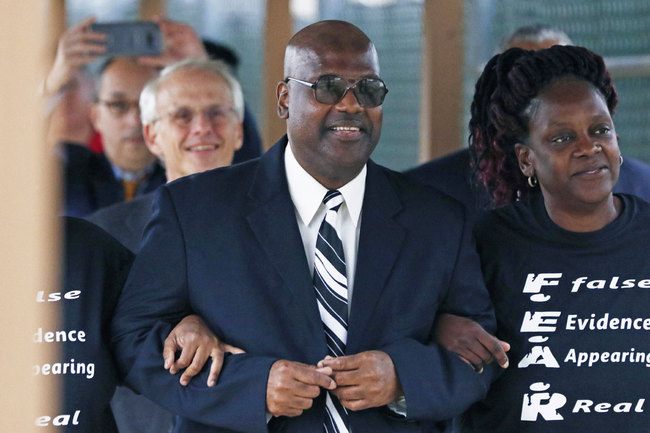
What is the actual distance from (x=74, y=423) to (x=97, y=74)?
8.47ft

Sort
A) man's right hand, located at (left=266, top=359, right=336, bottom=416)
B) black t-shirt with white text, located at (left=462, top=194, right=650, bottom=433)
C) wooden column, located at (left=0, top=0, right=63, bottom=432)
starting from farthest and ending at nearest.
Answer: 1. black t-shirt with white text, located at (left=462, top=194, right=650, bottom=433)
2. man's right hand, located at (left=266, top=359, right=336, bottom=416)
3. wooden column, located at (left=0, top=0, right=63, bottom=432)

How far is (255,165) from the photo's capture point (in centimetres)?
265

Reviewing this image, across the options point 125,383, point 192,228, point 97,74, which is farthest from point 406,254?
point 97,74

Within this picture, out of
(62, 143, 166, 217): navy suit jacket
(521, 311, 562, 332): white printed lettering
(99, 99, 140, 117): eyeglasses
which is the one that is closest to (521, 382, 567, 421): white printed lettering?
(521, 311, 562, 332): white printed lettering

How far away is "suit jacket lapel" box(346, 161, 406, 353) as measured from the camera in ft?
8.03

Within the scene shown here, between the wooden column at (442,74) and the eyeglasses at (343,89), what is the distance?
2.15 m

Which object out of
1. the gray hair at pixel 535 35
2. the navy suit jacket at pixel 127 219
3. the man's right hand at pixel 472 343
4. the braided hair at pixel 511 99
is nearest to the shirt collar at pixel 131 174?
the navy suit jacket at pixel 127 219

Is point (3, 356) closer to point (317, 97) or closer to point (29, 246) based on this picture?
point (29, 246)

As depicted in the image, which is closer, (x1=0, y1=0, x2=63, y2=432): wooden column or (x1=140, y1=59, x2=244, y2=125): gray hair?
(x1=0, y1=0, x2=63, y2=432): wooden column

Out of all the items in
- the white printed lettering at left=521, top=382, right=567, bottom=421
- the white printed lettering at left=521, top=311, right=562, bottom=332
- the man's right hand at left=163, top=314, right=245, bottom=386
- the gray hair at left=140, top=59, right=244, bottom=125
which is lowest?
the white printed lettering at left=521, top=382, right=567, bottom=421

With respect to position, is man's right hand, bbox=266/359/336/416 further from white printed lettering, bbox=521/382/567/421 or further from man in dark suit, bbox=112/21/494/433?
white printed lettering, bbox=521/382/567/421

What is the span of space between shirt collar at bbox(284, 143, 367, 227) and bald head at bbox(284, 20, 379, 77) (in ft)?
0.84

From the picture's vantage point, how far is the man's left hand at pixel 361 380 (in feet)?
7.55

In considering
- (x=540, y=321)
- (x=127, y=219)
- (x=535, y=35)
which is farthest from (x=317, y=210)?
(x=535, y=35)
